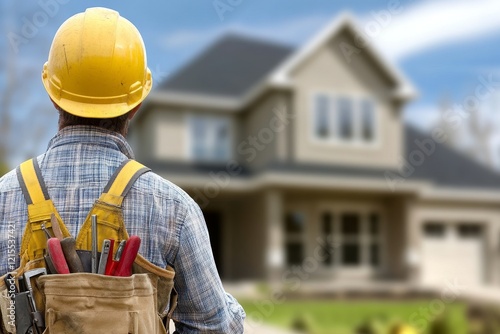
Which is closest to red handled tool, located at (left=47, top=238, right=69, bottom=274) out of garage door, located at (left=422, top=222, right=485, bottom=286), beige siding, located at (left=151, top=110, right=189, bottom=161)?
beige siding, located at (left=151, top=110, right=189, bottom=161)

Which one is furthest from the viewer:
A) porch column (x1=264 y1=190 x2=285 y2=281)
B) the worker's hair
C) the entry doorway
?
the entry doorway

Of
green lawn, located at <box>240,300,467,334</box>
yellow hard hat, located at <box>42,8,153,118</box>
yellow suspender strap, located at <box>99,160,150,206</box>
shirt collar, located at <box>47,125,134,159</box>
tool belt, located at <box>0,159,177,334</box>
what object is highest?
yellow hard hat, located at <box>42,8,153,118</box>

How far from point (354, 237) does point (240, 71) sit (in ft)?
19.7

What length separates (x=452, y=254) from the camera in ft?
55.9

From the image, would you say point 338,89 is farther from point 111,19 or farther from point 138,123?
point 111,19

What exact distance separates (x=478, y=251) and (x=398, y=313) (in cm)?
754

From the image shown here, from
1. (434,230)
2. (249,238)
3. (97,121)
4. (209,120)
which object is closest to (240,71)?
(209,120)

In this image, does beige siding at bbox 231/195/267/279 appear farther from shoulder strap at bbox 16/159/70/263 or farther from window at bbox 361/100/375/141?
shoulder strap at bbox 16/159/70/263

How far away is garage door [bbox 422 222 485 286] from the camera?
16.8m

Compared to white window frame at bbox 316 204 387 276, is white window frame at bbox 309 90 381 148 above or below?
above

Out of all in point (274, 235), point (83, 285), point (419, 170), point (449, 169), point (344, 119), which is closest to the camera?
point (83, 285)

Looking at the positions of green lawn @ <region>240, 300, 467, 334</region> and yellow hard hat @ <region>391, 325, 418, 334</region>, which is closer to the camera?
yellow hard hat @ <region>391, 325, 418, 334</region>

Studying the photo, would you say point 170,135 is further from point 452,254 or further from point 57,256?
point 57,256

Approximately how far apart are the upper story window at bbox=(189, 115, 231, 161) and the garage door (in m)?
6.21
